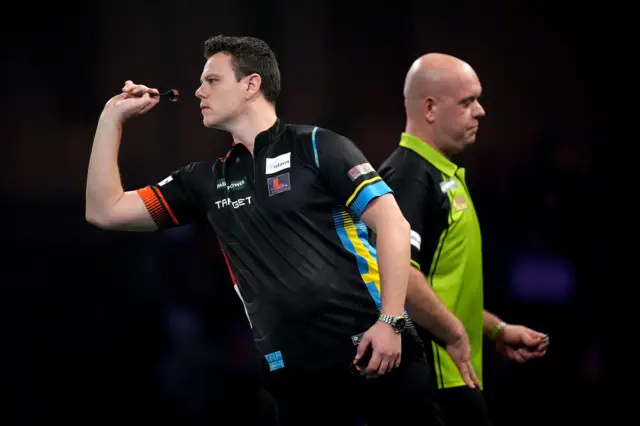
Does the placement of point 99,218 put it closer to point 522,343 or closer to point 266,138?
point 266,138

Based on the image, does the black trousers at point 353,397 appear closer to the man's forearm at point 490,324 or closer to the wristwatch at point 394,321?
the wristwatch at point 394,321

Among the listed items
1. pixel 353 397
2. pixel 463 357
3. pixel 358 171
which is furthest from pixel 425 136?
pixel 353 397

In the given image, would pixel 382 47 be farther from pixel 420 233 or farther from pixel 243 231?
pixel 243 231

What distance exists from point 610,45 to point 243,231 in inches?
180

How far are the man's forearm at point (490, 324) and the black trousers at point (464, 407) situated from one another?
47 centimetres

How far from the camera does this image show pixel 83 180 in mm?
6277

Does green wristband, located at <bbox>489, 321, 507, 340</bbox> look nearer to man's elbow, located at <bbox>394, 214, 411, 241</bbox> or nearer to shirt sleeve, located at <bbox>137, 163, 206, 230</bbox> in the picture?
man's elbow, located at <bbox>394, 214, 411, 241</bbox>

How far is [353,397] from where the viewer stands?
8.89 ft

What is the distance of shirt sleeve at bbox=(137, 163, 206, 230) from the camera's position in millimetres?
3074

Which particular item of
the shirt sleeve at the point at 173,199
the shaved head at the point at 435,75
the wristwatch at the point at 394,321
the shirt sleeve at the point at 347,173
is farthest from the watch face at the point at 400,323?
the shaved head at the point at 435,75

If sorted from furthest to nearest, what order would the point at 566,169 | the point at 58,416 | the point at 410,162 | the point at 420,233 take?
the point at 566,169 < the point at 58,416 < the point at 410,162 < the point at 420,233

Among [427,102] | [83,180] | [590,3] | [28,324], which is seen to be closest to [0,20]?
[83,180]

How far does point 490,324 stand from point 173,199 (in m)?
1.53

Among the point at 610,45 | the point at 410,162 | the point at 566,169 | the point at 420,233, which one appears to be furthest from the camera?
the point at 610,45
